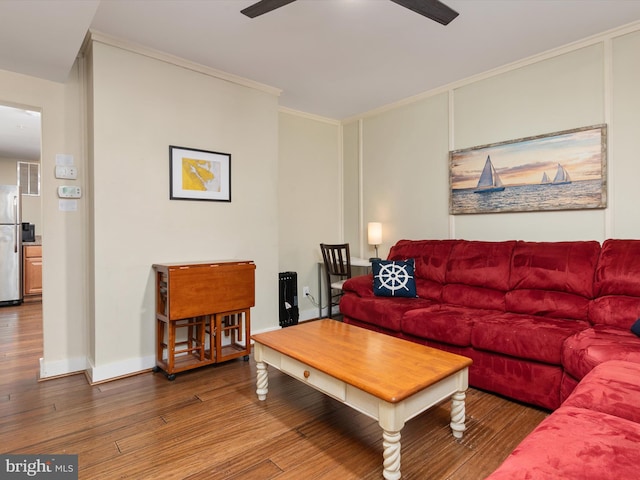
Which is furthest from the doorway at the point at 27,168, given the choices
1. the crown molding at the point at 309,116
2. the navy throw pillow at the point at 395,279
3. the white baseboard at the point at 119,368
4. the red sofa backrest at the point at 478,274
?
the red sofa backrest at the point at 478,274

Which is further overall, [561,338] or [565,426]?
[561,338]

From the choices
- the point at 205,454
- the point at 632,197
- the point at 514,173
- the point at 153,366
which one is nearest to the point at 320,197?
the point at 514,173

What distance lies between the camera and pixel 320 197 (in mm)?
4613

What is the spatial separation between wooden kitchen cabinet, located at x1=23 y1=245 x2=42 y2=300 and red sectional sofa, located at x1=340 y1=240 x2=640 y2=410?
5.13 meters

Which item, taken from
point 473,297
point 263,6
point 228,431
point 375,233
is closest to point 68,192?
point 263,6

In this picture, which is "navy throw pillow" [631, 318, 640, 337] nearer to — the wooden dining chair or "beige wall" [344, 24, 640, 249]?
"beige wall" [344, 24, 640, 249]

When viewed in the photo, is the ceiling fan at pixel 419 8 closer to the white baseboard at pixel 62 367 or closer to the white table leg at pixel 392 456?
the white table leg at pixel 392 456

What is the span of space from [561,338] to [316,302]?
288 cm

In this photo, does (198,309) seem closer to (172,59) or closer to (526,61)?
(172,59)

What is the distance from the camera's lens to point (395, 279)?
3240 millimetres

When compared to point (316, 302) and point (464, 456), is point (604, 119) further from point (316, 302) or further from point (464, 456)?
point (316, 302)

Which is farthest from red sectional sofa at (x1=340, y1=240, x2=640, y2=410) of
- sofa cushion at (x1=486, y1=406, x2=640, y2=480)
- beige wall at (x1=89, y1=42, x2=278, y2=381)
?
beige wall at (x1=89, y1=42, x2=278, y2=381)

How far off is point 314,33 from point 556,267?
2416mm

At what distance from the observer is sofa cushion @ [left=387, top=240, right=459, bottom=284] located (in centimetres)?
323
